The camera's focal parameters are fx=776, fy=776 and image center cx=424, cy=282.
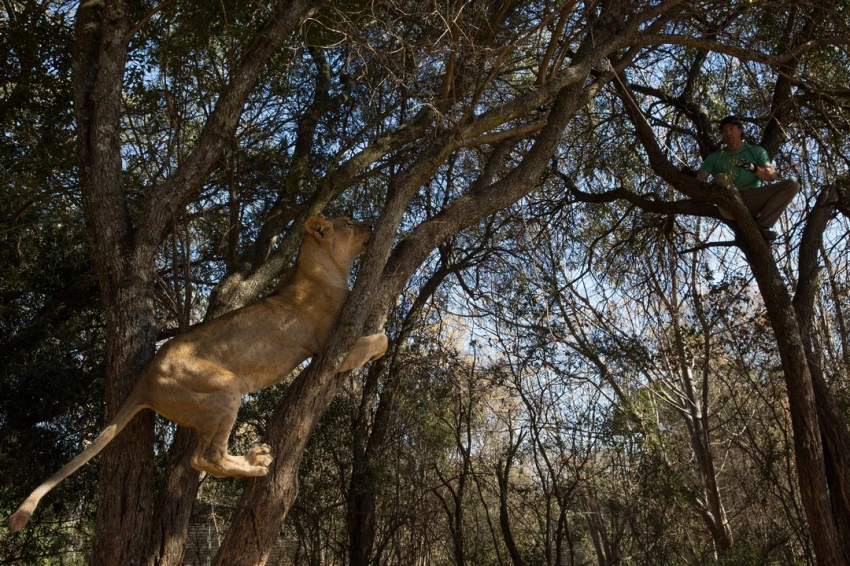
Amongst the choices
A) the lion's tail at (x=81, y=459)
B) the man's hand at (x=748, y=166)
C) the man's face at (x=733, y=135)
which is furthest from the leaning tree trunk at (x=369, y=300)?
the man's hand at (x=748, y=166)

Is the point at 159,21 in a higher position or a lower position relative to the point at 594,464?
higher

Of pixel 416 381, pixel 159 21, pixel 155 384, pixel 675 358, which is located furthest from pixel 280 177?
pixel 675 358

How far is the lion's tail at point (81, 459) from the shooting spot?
408 centimetres

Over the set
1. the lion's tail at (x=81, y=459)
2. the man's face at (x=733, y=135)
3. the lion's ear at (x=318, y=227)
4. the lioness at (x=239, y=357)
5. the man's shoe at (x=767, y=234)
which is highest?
the man's face at (x=733, y=135)

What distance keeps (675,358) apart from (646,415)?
1062mm

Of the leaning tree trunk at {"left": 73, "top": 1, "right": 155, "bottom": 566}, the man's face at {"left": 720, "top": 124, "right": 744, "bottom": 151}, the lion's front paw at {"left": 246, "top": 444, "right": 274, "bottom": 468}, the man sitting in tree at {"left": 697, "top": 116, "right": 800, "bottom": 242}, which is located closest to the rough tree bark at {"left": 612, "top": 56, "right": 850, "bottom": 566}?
the man sitting in tree at {"left": 697, "top": 116, "right": 800, "bottom": 242}

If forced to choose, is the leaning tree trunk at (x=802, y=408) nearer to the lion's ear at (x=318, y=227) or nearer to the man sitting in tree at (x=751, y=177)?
the man sitting in tree at (x=751, y=177)

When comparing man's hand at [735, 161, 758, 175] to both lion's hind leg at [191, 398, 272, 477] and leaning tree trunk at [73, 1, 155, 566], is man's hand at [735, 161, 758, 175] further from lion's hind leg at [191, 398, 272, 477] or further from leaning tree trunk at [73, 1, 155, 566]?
leaning tree trunk at [73, 1, 155, 566]

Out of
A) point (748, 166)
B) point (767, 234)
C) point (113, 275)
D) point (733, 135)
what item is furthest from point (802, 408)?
point (113, 275)

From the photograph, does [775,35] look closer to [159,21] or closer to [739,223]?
[739,223]

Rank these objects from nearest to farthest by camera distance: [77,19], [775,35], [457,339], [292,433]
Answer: [292,433], [77,19], [775,35], [457,339]

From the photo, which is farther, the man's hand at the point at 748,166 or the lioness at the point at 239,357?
the man's hand at the point at 748,166

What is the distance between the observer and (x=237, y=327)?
16.5 feet

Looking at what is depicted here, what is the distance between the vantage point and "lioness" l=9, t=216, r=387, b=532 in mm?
4543
